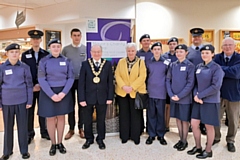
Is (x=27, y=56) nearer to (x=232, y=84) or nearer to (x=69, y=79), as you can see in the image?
(x=69, y=79)

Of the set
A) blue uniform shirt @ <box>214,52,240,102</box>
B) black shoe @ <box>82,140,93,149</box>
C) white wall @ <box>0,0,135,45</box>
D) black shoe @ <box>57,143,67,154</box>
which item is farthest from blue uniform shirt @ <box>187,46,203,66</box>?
black shoe @ <box>57,143,67,154</box>

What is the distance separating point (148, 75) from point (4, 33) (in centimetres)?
719

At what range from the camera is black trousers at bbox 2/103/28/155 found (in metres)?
2.92

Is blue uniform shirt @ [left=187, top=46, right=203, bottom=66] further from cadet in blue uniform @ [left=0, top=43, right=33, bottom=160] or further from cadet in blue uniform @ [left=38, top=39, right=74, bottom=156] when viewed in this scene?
cadet in blue uniform @ [left=0, top=43, right=33, bottom=160]

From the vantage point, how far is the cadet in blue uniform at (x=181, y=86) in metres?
3.13

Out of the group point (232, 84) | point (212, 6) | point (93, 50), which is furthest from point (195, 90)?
point (212, 6)

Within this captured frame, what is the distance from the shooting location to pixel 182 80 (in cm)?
318

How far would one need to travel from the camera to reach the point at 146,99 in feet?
11.3

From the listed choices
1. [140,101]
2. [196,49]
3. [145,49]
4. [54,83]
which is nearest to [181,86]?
[140,101]

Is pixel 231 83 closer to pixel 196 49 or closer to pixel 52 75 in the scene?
pixel 196 49

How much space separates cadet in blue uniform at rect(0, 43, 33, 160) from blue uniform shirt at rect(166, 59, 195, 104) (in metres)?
1.91

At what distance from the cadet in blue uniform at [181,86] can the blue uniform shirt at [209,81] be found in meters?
0.15

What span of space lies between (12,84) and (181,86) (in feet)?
7.12

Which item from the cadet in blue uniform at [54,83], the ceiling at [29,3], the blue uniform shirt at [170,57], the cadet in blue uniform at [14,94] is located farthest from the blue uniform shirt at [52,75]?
the ceiling at [29,3]
